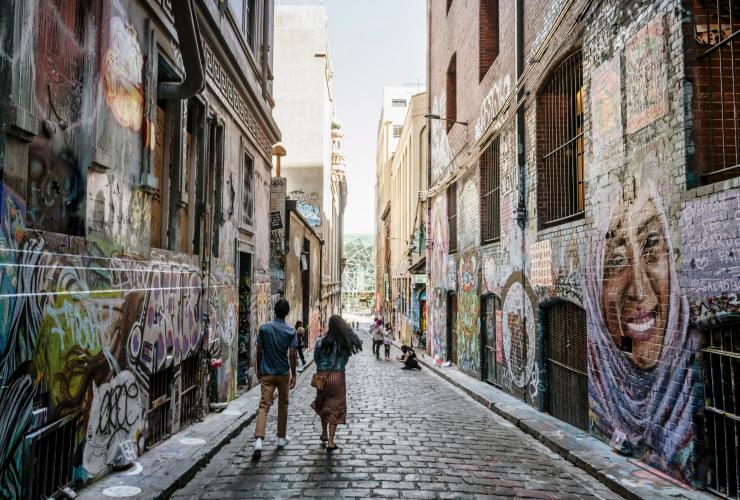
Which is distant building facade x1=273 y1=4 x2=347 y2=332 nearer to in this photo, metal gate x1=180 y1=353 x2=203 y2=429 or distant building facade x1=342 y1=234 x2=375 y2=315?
metal gate x1=180 y1=353 x2=203 y2=429

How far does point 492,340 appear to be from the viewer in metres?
14.1

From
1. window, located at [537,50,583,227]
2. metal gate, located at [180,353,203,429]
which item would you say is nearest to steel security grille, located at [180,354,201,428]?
metal gate, located at [180,353,203,429]

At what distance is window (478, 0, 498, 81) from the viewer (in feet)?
51.9

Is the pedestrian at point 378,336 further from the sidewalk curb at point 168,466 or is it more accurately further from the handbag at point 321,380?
the handbag at point 321,380

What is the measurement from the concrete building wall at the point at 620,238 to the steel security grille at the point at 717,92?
7 centimetres

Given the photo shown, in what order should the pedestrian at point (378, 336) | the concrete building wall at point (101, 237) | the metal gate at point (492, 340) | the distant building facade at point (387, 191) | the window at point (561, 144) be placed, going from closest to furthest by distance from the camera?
the concrete building wall at point (101, 237) → the window at point (561, 144) → the metal gate at point (492, 340) → the pedestrian at point (378, 336) → the distant building facade at point (387, 191)

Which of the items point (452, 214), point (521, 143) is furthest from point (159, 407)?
point (452, 214)

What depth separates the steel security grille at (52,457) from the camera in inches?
172

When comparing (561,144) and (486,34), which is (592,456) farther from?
(486,34)

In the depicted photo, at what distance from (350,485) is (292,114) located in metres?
35.6

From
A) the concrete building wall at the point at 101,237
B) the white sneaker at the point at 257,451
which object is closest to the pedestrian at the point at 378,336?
the concrete building wall at the point at 101,237

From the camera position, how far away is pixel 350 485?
5660mm

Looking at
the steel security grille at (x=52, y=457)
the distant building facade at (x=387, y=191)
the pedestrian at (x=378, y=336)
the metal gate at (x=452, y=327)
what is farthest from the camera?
the distant building facade at (x=387, y=191)

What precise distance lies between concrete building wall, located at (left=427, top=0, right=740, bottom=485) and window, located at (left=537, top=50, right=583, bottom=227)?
8cm
